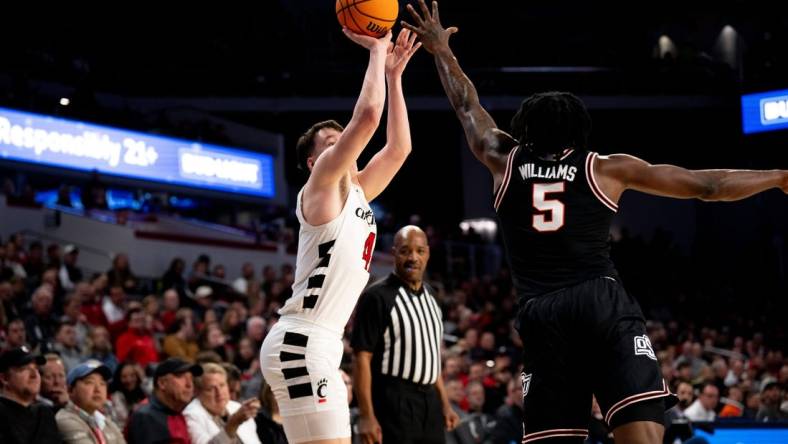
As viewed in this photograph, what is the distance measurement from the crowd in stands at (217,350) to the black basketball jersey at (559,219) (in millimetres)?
2956

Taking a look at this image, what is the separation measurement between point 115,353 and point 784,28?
1772cm

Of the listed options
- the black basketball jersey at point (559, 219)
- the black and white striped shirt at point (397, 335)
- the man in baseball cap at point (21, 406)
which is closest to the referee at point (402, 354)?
the black and white striped shirt at point (397, 335)

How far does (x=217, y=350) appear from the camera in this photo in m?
11.5

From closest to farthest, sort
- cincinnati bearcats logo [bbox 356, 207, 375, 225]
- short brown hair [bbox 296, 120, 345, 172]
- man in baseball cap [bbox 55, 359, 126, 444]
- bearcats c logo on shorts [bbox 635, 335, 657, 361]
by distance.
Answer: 1. bearcats c logo on shorts [bbox 635, 335, 657, 361]
2. cincinnati bearcats logo [bbox 356, 207, 375, 225]
3. short brown hair [bbox 296, 120, 345, 172]
4. man in baseball cap [bbox 55, 359, 126, 444]

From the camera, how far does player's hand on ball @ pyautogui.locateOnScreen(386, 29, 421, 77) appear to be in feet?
17.2

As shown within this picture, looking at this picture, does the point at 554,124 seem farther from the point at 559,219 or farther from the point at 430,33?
the point at 430,33

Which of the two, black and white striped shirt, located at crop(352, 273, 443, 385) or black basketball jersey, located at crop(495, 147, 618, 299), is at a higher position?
black basketball jersey, located at crop(495, 147, 618, 299)

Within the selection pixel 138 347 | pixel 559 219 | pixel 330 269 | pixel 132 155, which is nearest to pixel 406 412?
pixel 330 269

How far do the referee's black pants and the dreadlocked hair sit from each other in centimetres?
255

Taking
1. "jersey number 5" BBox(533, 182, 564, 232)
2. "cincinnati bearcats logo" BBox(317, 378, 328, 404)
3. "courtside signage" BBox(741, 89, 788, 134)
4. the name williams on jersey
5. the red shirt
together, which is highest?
"courtside signage" BBox(741, 89, 788, 134)

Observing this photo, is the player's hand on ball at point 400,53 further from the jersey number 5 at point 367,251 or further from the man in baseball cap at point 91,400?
the man in baseball cap at point 91,400

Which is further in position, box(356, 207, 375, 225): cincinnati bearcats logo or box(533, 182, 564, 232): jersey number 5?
box(356, 207, 375, 225): cincinnati bearcats logo

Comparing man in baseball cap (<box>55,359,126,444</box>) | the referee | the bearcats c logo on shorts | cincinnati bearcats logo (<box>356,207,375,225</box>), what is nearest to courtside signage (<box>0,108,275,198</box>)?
man in baseball cap (<box>55,359,126,444</box>)

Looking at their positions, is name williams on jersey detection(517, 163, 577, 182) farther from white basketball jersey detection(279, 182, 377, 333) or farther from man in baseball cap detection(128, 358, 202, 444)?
man in baseball cap detection(128, 358, 202, 444)
